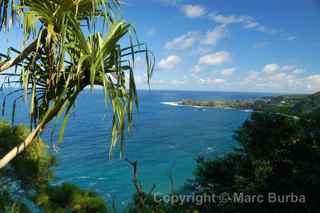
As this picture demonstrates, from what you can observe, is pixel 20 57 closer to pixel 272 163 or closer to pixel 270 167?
pixel 270 167

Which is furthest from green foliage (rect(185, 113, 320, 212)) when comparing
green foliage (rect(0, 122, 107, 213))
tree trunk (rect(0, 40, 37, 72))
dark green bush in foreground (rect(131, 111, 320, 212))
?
tree trunk (rect(0, 40, 37, 72))

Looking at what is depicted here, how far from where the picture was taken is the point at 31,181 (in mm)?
6246

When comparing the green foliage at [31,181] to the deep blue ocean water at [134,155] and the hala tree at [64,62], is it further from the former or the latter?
the deep blue ocean water at [134,155]

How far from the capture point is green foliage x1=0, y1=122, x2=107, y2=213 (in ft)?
13.0

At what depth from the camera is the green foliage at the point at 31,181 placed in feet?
13.0

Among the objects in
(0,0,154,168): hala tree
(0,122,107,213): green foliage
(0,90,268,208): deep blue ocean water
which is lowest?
(0,90,268,208): deep blue ocean water

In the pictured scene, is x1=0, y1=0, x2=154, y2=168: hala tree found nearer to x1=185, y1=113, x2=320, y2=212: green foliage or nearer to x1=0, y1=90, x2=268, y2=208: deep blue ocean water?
x1=185, y1=113, x2=320, y2=212: green foliage

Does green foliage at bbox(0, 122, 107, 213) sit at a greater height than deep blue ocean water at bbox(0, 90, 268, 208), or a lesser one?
greater

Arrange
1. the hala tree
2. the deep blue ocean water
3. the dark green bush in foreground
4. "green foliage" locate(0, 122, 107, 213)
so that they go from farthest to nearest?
the deep blue ocean water → the dark green bush in foreground → "green foliage" locate(0, 122, 107, 213) → the hala tree

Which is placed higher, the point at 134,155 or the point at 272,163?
the point at 272,163

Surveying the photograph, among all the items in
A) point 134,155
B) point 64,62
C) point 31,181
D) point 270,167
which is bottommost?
point 134,155

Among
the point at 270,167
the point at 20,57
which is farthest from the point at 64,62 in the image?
the point at 270,167

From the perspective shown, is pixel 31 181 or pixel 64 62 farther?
pixel 31 181

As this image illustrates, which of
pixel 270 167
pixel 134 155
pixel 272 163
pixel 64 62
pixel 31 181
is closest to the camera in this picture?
pixel 64 62
